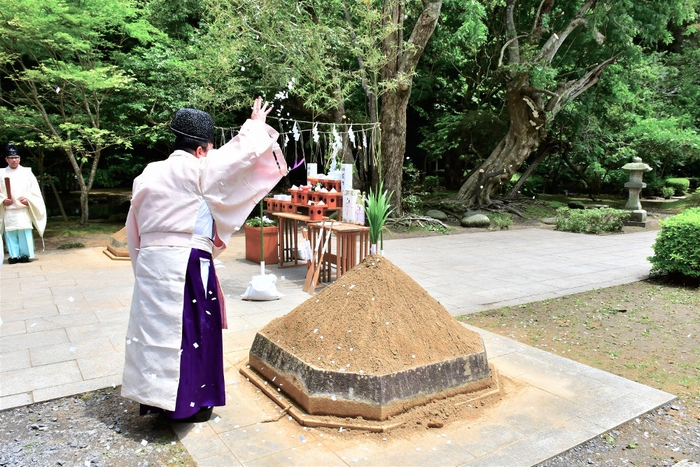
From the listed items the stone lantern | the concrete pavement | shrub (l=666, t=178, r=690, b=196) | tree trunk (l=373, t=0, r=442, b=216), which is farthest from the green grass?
shrub (l=666, t=178, r=690, b=196)

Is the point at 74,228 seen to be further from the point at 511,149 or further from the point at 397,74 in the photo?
the point at 511,149

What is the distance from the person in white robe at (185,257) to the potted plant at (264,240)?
486cm

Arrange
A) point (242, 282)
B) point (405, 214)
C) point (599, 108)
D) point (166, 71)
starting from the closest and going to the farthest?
1. point (242, 282)
2. point (166, 71)
3. point (405, 214)
4. point (599, 108)

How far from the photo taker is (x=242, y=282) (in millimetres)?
7031

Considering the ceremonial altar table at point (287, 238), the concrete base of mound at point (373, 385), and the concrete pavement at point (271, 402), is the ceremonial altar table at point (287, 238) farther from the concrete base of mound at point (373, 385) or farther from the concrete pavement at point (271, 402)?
the concrete base of mound at point (373, 385)

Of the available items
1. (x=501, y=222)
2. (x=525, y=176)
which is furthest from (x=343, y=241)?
(x=525, y=176)

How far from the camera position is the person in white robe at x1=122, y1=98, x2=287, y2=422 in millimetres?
2947

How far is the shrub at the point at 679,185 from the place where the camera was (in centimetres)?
2186

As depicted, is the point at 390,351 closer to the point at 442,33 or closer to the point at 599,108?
the point at 442,33

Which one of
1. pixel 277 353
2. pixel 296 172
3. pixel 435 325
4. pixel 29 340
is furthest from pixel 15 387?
pixel 296 172

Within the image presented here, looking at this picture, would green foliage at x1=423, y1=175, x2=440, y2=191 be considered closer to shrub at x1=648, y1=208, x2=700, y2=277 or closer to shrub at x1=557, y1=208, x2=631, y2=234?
shrub at x1=557, y1=208, x2=631, y2=234

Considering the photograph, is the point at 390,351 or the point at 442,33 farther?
the point at 442,33

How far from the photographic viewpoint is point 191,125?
312 centimetres

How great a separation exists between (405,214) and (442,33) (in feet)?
19.4
